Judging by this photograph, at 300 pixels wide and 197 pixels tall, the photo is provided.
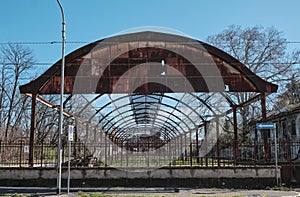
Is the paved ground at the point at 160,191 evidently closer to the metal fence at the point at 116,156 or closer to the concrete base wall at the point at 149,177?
the concrete base wall at the point at 149,177

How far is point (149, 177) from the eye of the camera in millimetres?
15273

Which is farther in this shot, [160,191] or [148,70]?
[148,70]

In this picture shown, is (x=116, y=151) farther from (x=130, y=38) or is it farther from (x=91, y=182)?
(x=130, y=38)

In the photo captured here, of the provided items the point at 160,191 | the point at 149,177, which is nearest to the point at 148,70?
the point at 149,177

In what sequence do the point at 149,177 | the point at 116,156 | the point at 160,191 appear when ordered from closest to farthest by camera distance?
1. the point at 160,191
2. the point at 149,177
3. the point at 116,156

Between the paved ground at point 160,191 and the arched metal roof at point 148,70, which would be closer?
the paved ground at point 160,191

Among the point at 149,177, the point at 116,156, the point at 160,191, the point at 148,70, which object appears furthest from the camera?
the point at 148,70

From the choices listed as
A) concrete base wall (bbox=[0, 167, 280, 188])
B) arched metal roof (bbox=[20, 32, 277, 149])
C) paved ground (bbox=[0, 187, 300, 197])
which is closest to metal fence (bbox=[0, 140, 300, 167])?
concrete base wall (bbox=[0, 167, 280, 188])

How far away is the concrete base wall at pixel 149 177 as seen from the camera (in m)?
15.1

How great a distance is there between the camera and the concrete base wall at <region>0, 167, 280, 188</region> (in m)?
15.1

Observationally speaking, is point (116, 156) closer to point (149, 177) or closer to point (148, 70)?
point (149, 177)

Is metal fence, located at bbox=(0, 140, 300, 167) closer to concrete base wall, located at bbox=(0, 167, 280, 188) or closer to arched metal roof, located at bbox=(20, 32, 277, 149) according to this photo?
concrete base wall, located at bbox=(0, 167, 280, 188)

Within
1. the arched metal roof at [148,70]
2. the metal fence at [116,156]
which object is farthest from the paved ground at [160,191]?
the arched metal roof at [148,70]

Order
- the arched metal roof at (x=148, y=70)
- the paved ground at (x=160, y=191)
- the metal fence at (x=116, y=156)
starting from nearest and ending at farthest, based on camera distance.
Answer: the paved ground at (x=160, y=191) < the metal fence at (x=116, y=156) < the arched metal roof at (x=148, y=70)
